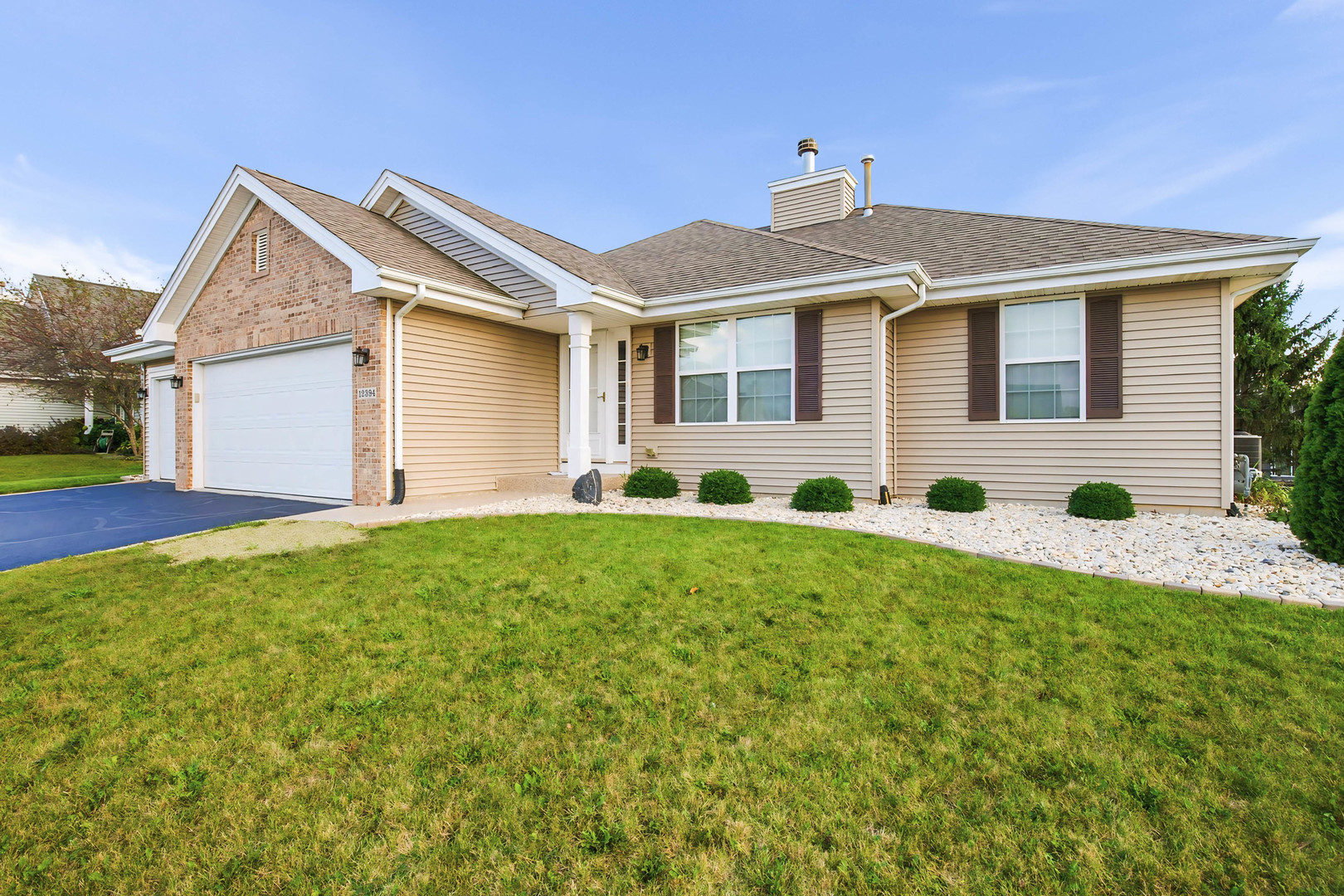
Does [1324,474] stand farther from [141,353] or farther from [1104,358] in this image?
[141,353]

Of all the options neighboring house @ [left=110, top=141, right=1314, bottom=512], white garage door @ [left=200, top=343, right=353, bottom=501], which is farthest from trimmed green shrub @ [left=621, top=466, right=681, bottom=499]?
white garage door @ [left=200, top=343, right=353, bottom=501]

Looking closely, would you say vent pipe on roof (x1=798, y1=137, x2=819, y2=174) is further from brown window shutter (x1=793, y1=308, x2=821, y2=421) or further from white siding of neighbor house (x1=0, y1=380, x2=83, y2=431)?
white siding of neighbor house (x1=0, y1=380, x2=83, y2=431)

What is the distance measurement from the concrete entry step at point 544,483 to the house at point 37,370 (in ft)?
61.0

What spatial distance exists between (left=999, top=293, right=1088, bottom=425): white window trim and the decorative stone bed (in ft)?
4.04

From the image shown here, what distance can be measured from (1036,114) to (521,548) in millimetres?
15488

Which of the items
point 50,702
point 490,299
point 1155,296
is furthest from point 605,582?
point 1155,296

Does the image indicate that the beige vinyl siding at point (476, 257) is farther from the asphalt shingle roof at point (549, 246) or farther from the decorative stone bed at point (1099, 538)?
the decorative stone bed at point (1099, 538)

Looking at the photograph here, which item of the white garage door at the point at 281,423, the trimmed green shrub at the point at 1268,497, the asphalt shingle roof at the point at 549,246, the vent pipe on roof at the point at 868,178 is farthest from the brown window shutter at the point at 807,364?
the white garage door at the point at 281,423

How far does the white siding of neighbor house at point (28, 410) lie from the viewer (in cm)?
2300

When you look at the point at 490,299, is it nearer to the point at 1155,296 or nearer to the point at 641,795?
the point at 641,795

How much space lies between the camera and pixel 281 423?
9.90 m

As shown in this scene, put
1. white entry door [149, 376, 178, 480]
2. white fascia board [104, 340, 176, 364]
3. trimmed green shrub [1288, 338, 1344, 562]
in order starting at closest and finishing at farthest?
trimmed green shrub [1288, 338, 1344, 562], white fascia board [104, 340, 176, 364], white entry door [149, 376, 178, 480]

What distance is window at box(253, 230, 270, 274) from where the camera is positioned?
9.88 metres

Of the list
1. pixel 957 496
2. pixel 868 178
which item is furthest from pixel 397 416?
pixel 868 178
